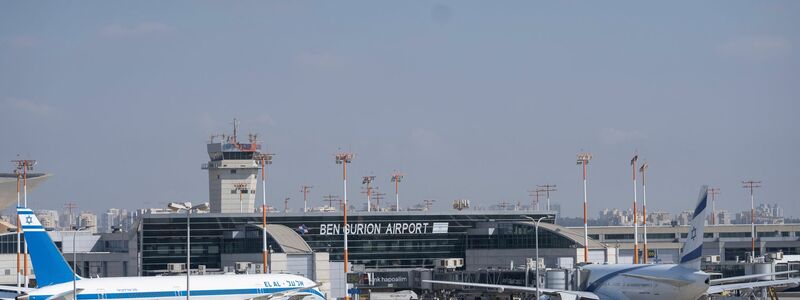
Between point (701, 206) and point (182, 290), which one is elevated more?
point (701, 206)

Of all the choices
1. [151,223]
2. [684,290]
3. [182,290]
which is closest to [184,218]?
[151,223]

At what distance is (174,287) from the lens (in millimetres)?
84062

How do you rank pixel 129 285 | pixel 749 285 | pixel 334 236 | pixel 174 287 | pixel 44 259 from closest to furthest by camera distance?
pixel 44 259 < pixel 129 285 < pixel 174 287 < pixel 749 285 < pixel 334 236

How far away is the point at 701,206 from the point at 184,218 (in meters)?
82.1

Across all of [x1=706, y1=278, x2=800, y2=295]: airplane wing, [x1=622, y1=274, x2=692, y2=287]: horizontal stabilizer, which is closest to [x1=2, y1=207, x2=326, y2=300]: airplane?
[x1=622, y1=274, x2=692, y2=287]: horizontal stabilizer

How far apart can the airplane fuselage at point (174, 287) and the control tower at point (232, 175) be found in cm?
8272

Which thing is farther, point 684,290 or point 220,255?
point 220,255

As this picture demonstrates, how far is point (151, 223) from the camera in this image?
14788cm

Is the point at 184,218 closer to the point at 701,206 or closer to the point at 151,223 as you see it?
the point at 151,223

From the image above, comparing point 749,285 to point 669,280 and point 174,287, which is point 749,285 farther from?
point 174,287

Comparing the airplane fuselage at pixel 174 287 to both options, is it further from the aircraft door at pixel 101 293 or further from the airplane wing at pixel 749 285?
the airplane wing at pixel 749 285

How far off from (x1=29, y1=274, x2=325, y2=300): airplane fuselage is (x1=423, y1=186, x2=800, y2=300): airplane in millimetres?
17854

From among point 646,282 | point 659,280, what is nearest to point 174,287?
point 646,282

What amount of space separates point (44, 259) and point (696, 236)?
40.8 metres
